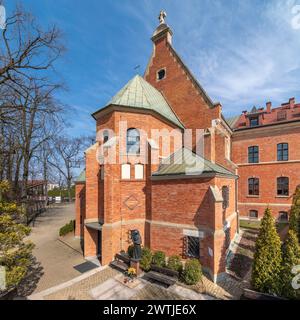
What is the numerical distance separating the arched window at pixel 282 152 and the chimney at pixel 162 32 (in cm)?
1619

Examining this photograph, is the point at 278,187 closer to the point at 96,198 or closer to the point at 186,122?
the point at 186,122

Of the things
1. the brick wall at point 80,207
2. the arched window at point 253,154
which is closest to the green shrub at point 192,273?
the brick wall at point 80,207

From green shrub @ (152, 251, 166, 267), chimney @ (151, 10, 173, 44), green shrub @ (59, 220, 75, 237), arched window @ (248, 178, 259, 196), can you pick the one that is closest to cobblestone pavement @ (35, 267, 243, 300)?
green shrub @ (152, 251, 166, 267)

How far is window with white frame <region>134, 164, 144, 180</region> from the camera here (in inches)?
487

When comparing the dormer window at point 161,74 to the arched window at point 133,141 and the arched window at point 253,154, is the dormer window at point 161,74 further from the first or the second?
the arched window at point 253,154

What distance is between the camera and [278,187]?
67.3ft

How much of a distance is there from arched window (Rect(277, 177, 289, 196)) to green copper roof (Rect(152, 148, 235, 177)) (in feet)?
41.6

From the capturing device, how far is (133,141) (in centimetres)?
1250

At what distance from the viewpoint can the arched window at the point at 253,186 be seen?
2166 cm

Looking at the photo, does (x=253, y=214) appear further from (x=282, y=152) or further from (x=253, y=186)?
(x=282, y=152)

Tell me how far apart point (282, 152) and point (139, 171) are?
56.4 feet
